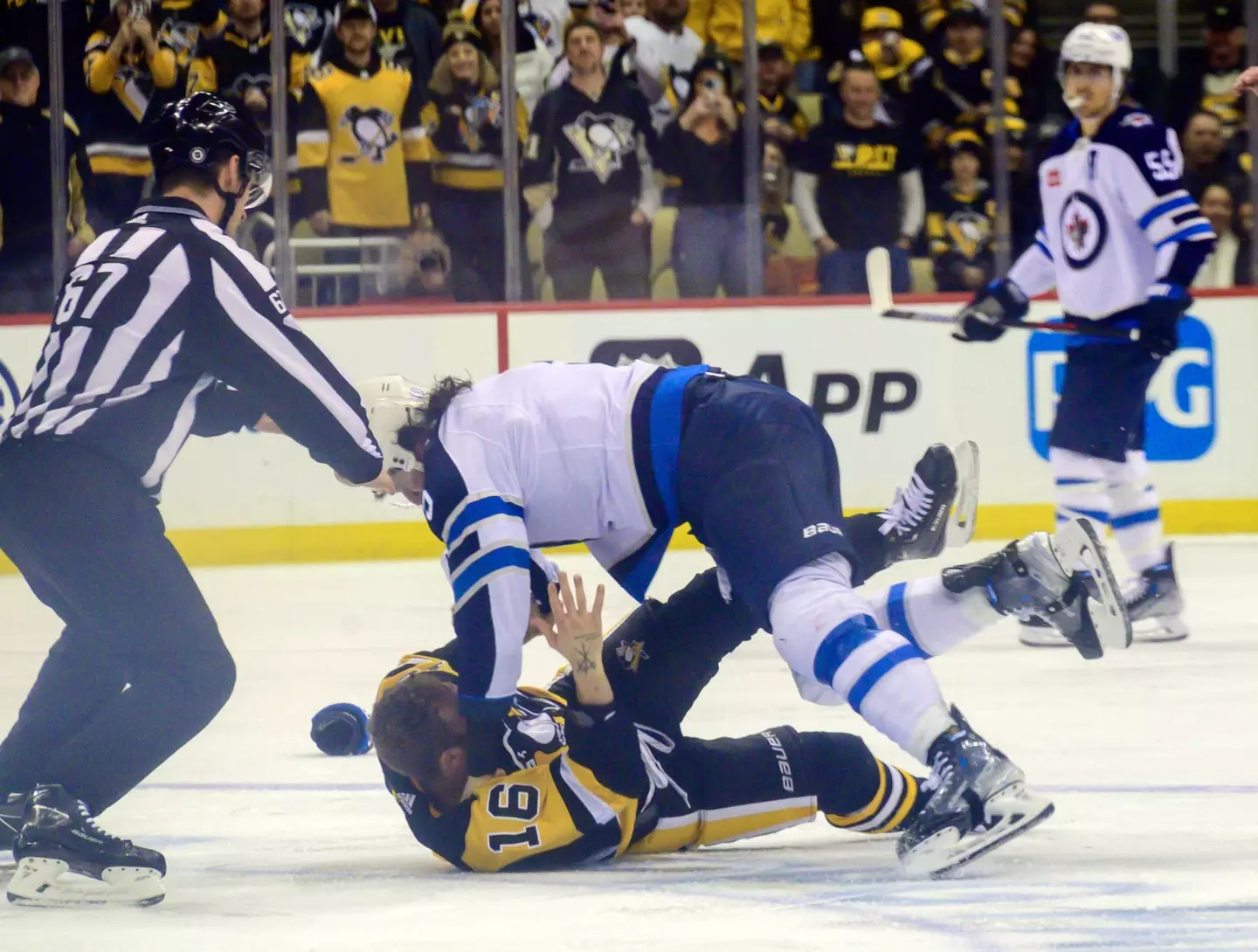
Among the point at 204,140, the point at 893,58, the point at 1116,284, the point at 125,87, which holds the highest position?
the point at 893,58

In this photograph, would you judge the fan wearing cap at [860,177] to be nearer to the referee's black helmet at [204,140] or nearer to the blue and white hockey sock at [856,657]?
the referee's black helmet at [204,140]

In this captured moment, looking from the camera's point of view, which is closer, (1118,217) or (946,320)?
(1118,217)

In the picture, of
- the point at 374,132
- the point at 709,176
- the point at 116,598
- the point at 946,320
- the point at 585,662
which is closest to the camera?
the point at 116,598

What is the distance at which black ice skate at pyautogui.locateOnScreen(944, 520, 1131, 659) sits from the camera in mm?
3180

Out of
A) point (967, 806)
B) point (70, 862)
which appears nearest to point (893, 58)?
point (967, 806)

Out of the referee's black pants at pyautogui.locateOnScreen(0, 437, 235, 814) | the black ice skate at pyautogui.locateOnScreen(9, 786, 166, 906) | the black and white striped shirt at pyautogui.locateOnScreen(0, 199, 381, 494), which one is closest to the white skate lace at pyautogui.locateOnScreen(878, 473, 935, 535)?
the black and white striped shirt at pyautogui.locateOnScreen(0, 199, 381, 494)

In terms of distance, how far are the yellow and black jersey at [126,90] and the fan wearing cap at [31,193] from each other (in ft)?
0.40

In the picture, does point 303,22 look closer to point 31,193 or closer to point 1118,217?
point 31,193

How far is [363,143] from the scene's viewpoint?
7891mm

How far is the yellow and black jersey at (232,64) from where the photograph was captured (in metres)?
7.74

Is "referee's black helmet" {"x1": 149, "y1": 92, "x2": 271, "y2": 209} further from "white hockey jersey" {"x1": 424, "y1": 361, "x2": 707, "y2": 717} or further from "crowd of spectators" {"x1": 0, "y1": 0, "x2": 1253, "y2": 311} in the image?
"crowd of spectators" {"x1": 0, "y1": 0, "x2": 1253, "y2": 311}

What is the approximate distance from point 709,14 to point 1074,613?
5218mm

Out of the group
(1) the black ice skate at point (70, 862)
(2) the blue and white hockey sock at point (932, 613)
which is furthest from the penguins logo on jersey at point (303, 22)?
(1) the black ice skate at point (70, 862)

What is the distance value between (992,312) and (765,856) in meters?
2.86
